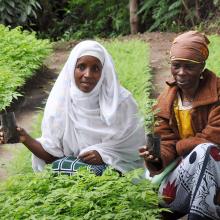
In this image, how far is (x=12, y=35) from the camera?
10039mm

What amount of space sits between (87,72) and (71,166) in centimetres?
68

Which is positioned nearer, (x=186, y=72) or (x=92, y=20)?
(x=186, y=72)

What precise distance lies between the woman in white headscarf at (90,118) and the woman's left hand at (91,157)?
11 millimetres

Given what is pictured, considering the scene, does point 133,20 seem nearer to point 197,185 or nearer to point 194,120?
point 194,120

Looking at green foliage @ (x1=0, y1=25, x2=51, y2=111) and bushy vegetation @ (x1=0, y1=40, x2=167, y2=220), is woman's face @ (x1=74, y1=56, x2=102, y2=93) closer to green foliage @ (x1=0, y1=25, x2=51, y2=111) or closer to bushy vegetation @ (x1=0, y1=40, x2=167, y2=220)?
bushy vegetation @ (x1=0, y1=40, x2=167, y2=220)

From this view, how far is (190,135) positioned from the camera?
4402 millimetres

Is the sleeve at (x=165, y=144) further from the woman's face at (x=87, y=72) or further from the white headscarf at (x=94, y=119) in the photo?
the woman's face at (x=87, y=72)

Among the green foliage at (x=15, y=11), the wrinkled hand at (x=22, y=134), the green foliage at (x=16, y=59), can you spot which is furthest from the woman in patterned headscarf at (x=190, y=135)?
the green foliage at (x=15, y=11)

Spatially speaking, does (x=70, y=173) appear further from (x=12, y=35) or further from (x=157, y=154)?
(x=12, y=35)

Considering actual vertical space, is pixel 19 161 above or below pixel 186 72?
below

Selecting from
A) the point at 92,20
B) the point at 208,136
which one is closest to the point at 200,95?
the point at 208,136

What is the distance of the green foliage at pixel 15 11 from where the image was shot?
13.7m

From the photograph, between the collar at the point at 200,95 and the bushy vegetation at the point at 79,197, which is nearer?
the bushy vegetation at the point at 79,197

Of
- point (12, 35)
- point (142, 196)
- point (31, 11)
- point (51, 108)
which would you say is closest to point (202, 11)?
point (31, 11)
